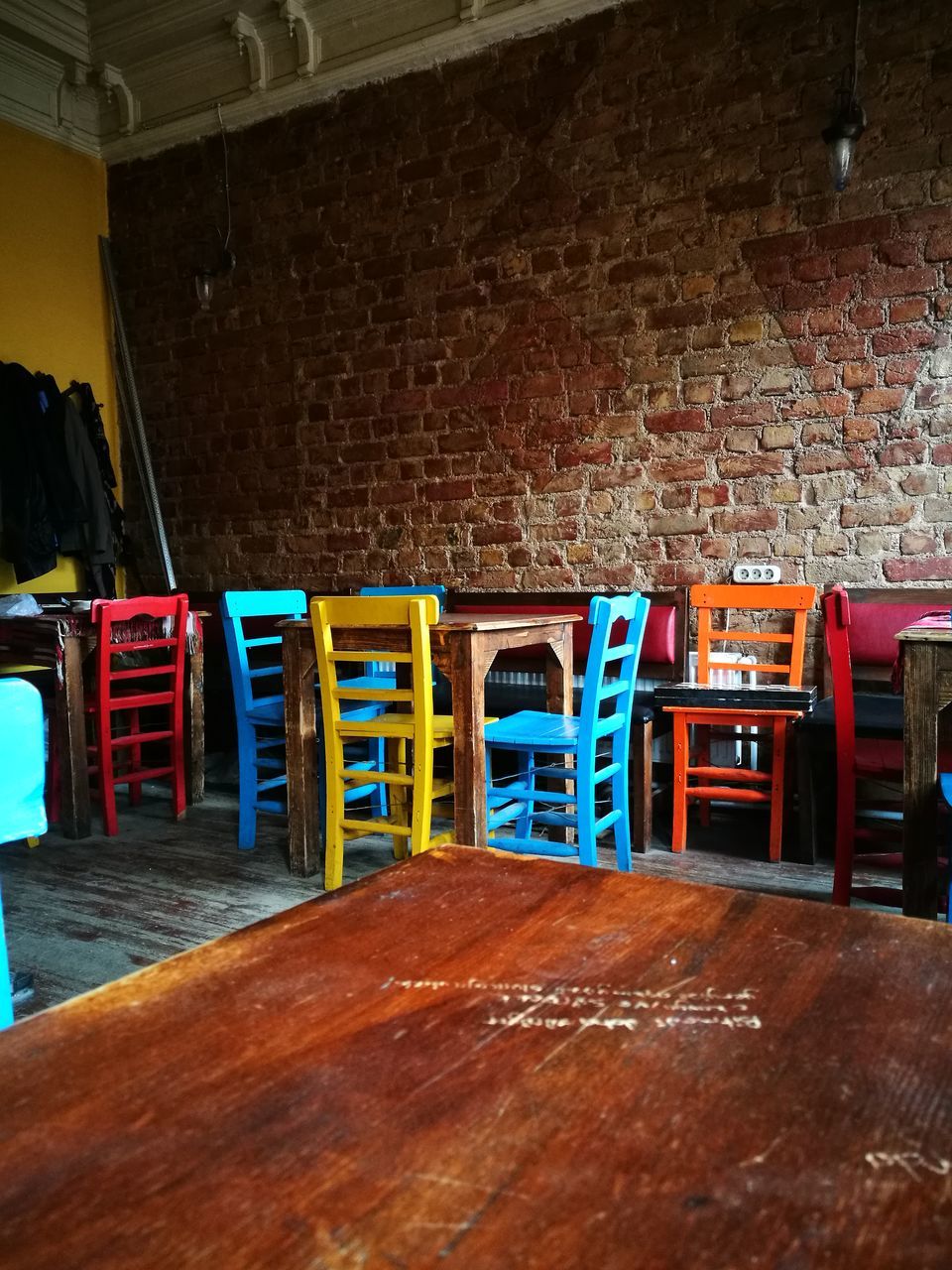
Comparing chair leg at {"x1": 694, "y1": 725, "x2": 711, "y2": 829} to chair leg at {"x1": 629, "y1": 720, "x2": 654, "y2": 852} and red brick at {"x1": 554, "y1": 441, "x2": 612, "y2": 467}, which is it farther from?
red brick at {"x1": 554, "y1": 441, "x2": 612, "y2": 467}

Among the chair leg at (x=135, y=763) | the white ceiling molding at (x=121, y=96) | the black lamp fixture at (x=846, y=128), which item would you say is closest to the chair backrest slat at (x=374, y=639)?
the chair leg at (x=135, y=763)

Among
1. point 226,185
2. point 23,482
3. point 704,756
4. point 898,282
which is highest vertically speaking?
point 226,185

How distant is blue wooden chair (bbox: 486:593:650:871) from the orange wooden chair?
355 mm

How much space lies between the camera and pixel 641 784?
3713mm

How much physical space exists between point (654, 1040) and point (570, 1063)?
53 mm

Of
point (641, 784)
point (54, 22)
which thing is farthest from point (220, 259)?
point (641, 784)

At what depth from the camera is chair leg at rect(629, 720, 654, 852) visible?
3.65 meters

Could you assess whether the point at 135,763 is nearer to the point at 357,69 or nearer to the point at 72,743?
the point at 72,743

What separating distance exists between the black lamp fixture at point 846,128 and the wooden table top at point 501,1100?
12.8 feet

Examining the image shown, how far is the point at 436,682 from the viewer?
4.49 m

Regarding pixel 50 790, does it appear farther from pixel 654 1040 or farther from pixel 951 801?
pixel 654 1040

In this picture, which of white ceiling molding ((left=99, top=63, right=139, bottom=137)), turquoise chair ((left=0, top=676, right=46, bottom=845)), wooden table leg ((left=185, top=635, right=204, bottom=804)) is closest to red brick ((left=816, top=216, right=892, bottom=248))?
wooden table leg ((left=185, top=635, right=204, bottom=804))

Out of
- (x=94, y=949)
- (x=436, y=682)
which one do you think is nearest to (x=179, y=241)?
(x=436, y=682)

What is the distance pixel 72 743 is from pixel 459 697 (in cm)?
190
